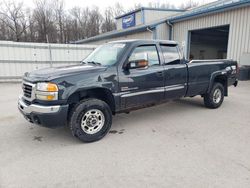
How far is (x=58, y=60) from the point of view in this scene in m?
12.5

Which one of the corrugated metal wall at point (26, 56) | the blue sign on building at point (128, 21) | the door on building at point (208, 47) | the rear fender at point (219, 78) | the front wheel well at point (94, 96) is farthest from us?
the door on building at point (208, 47)

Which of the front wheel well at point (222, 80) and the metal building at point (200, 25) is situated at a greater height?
the metal building at point (200, 25)

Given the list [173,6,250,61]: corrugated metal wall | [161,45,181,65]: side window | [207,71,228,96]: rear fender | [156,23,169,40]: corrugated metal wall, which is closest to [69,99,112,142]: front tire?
[161,45,181,65]: side window

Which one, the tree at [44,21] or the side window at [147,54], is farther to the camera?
the tree at [44,21]

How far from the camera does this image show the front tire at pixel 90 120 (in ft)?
11.4

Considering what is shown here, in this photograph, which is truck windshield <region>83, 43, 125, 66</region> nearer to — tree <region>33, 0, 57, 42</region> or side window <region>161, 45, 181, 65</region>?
side window <region>161, 45, 181, 65</region>

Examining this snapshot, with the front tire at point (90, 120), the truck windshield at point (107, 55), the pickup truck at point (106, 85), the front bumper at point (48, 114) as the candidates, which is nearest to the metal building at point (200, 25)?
the pickup truck at point (106, 85)

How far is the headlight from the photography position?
3211 millimetres

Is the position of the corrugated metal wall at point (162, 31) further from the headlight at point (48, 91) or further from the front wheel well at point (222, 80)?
the headlight at point (48, 91)

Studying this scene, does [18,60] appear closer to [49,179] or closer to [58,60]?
[58,60]

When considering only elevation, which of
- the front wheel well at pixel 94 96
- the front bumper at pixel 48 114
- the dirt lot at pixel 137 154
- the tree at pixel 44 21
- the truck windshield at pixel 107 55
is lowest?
the dirt lot at pixel 137 154

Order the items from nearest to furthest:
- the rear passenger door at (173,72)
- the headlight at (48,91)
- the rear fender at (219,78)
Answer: the headlight at (48,91) < the rear passenger door at (173,72) < the rear fender at (219,78)

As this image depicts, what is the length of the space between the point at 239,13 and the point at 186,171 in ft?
36.5

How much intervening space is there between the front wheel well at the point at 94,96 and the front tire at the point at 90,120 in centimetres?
15
